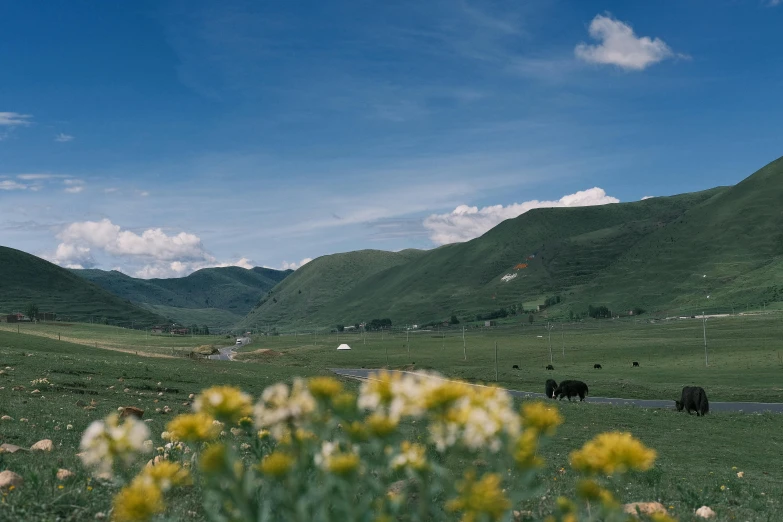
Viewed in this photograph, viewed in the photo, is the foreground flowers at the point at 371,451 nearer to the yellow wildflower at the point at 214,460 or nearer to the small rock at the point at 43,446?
the yellow wildflower at the point at 214,460

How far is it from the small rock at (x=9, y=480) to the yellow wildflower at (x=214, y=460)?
5.83m

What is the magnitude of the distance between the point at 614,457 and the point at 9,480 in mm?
7188

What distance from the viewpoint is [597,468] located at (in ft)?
9.20

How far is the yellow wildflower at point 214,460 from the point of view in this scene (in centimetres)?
254

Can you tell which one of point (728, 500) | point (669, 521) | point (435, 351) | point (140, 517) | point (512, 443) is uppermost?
point (512, 443)

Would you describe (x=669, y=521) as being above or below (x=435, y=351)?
above

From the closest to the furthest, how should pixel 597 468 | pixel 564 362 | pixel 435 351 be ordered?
pixel 597 468, pixel 564 362, pixel 435 351

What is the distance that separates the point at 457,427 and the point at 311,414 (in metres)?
0.80

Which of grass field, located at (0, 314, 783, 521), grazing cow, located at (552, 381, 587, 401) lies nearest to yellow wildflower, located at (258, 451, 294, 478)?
grass field, located at (0, 314, 783, 521)

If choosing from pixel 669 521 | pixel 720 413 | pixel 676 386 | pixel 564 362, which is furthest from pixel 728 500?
pixel 564 362

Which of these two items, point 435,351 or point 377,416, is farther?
point 435,351

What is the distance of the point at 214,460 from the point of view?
2580mm

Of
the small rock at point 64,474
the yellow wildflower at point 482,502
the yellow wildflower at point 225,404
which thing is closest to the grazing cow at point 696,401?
the small rock at point 64,474

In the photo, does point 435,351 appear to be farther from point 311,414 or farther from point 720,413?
point 311,414
